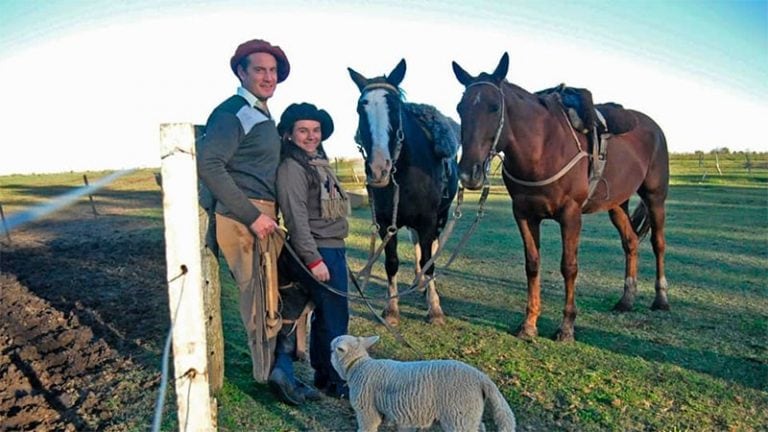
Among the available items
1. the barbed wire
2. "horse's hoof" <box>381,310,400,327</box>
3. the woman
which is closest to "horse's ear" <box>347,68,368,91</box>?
the woman

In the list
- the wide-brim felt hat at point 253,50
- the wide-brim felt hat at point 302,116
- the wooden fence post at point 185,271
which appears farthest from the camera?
the wide-brim felt hat at point 302,116

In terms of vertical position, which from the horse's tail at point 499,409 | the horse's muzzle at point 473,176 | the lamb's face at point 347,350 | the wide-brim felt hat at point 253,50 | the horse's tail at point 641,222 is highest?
the wide-brim felt hat at point 253,50

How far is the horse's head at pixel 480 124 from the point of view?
436 cm

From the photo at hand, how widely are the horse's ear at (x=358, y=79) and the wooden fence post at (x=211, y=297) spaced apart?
→ 1.86m

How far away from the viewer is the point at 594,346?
4.80 meters

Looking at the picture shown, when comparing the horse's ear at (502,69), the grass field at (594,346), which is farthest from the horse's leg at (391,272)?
the horse's ear at (502,69)

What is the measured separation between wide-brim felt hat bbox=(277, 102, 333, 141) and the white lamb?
153cm

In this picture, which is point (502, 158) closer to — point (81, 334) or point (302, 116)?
point (302, 116)

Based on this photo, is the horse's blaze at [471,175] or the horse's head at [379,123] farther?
the horse's head at [379,123]

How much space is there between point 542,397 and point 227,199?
257 centimetres

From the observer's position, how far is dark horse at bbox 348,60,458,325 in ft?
15.1

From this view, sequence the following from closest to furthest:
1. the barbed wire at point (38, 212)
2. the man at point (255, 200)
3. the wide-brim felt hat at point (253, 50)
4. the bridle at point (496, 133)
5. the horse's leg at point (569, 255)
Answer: the man at point (255, 200) < the wide-brim felt hat at point (253, 50) < the bridle at point (496, 133) < the horse's leg at point (569, 255) < the barbed wire at point (38, 212)

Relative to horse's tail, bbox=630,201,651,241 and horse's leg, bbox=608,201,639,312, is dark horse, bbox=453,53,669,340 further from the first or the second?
horse's tail, bbox=630,201,651,241

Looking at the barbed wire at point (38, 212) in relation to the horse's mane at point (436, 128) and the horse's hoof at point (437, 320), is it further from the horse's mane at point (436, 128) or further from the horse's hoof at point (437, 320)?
the horse's hoof at point (437, 320)
